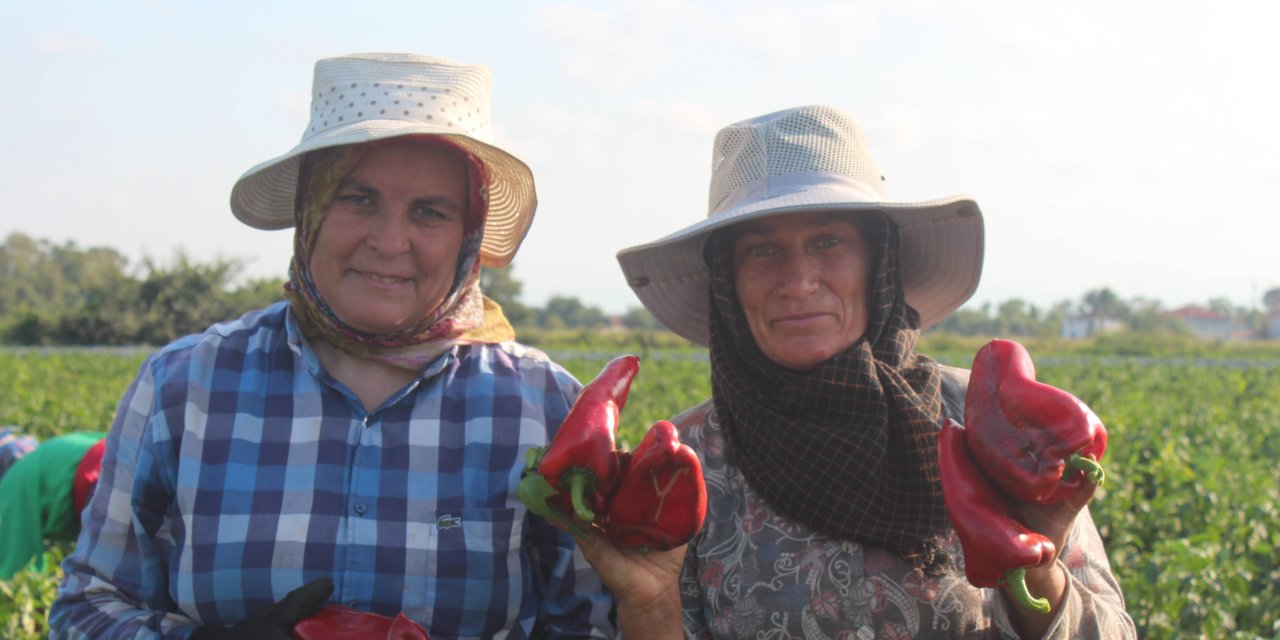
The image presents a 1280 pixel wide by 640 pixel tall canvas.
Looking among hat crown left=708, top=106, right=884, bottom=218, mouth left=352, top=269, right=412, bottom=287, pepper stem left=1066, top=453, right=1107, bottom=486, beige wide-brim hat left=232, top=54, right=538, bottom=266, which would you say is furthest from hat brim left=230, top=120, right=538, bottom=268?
pepper stem left=1066, top=453, right=1107, bottom=486

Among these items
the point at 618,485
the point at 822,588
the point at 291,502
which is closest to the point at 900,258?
the point at 822,588

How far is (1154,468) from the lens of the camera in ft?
20.1

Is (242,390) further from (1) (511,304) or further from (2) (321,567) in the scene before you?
(1) (511,304)

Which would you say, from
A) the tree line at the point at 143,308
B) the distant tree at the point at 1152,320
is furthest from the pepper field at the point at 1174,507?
the distant tree at the point at 1152,320

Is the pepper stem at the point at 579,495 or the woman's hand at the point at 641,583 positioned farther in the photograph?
the woman's hand at the point at 641,583

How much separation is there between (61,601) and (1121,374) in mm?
21772

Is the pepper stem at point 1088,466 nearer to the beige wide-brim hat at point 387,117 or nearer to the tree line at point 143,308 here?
the beige wide-brim hat at point 387,117

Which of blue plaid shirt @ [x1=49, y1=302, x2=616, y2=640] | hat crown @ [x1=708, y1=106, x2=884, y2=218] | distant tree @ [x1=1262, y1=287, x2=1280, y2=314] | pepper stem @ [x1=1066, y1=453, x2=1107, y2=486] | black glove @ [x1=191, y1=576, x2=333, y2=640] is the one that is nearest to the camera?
pepper stem @ [x1=1066, y1=453, x2=1107, y2=486]

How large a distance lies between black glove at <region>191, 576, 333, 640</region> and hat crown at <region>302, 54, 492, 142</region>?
93 cm

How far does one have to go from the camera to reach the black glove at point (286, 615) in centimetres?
188

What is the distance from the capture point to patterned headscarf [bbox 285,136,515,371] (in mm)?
2109

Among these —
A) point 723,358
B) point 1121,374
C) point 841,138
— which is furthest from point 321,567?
point 1121,374

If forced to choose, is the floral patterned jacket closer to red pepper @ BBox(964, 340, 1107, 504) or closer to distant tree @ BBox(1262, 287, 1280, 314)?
red pepper @ BBox(964, 340, 1107, 504)

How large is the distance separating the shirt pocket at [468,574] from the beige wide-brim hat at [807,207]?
77cm
